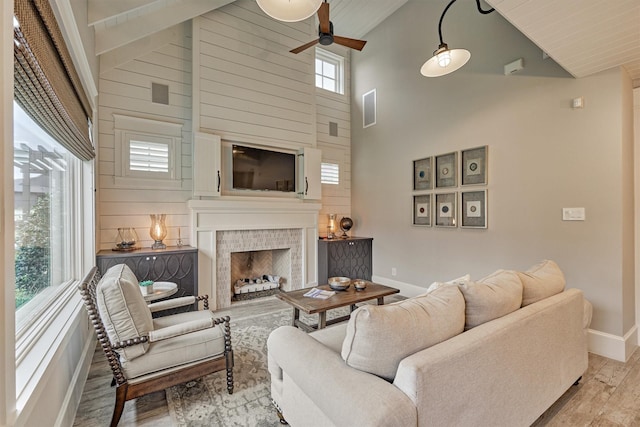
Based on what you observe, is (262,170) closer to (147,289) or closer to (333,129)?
(333,129)

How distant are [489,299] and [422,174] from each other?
294cm

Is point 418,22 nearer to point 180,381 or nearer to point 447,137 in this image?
point 447,137

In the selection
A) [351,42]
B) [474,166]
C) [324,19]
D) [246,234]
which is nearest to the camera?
[324,19]

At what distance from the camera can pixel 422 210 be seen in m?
4.18

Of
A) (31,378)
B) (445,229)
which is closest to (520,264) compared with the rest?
(445,229)

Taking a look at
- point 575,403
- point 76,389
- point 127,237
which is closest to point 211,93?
point 127,237

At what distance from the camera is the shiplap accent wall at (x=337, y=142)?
17.5ft

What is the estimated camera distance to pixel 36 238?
1844 mm

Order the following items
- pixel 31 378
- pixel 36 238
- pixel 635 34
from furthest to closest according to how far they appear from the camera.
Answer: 1. pixel 635 34
2. pixel 36 238
3. pixel 31 378

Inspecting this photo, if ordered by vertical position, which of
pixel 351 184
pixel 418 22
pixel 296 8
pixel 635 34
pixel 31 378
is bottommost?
pixel 31 378

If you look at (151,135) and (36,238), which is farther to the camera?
(151,135)

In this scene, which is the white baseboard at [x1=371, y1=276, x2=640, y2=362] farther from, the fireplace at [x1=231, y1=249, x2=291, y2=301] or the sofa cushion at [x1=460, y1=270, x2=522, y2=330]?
the fireplace at [x1=231, y1=249, x2=291, y2=301]

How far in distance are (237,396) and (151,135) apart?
10.7ft

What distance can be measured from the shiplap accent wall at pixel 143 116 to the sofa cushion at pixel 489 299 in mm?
3571
